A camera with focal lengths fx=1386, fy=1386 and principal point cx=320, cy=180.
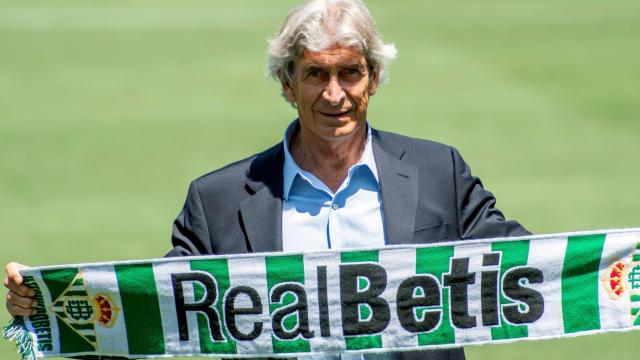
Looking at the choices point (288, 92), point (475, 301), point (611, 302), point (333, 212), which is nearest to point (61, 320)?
point (333, 212)

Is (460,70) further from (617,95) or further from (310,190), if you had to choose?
(310,190)

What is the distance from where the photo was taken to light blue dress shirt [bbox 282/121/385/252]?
580 centimetres

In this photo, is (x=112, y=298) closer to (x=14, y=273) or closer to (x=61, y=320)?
(x=61, y=320)

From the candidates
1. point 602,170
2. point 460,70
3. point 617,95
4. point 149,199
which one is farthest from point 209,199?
point 460,70

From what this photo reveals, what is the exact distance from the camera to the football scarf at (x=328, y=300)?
589 cm

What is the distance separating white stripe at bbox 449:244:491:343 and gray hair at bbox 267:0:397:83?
87 cm

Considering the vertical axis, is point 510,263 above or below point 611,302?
above

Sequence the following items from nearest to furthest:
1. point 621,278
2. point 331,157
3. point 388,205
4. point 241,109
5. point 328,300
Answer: point 388,205 → point 331,157 → point 328,300 → point 621,278 → point 241,109

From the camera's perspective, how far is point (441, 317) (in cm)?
597

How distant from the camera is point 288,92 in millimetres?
5965

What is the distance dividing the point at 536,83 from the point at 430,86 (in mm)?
1550

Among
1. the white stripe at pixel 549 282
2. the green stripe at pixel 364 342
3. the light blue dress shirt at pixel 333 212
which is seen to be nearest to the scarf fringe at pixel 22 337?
the light blue dress shirt at pixel 333 212

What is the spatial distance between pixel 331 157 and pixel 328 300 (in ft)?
2.04

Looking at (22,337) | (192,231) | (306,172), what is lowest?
(22,337)
